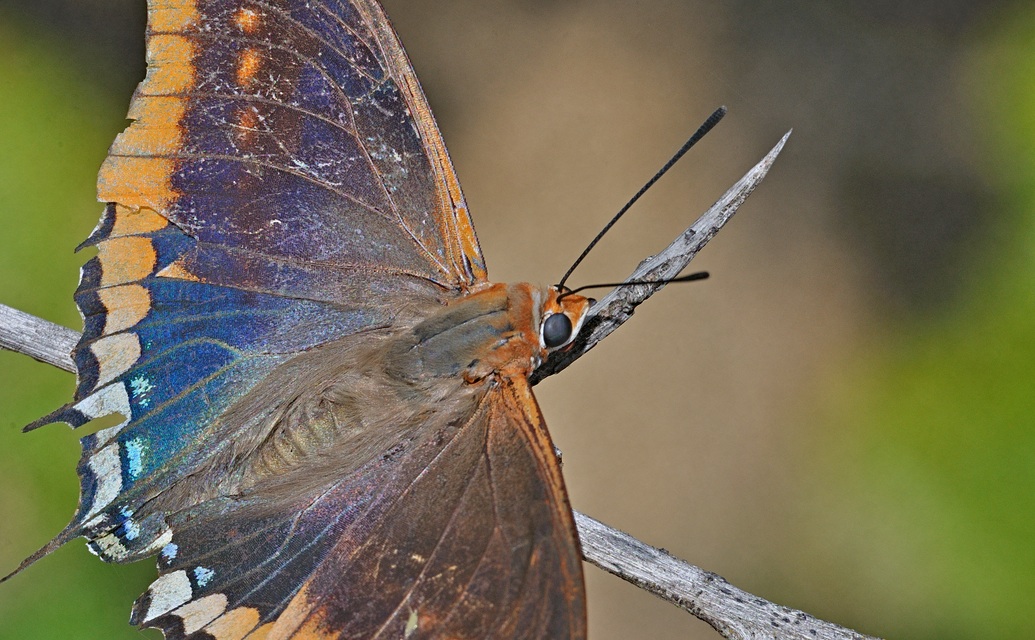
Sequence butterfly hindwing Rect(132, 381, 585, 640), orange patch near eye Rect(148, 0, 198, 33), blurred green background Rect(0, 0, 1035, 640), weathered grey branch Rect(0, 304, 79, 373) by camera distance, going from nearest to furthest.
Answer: butterfly hindwing Rect(132, 381, 585, 640), orange patch near eye Rect(148, 0, 198, 33), weathered grey branch Rect(0, 304, 79, 373), blurred green background Rect(0, 0, 1035, 640)

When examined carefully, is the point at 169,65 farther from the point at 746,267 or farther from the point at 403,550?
the point at 746,267

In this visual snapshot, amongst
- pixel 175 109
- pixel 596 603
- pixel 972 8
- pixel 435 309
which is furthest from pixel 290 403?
pixel 972 8

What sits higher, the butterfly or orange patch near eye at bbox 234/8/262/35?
orange patch near eye at bbox 234/8/262/35

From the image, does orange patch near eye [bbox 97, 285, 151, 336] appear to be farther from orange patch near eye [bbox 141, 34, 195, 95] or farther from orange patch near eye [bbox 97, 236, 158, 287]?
orange patch near eye [bbox 141, 34, 195, 95]

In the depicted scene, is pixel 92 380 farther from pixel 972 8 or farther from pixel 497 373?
pixel 972 8

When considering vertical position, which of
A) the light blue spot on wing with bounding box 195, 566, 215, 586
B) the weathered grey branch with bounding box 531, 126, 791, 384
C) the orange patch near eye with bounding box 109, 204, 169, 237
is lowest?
the light blue spot on wing with bounding box 195, 566, 215, 586

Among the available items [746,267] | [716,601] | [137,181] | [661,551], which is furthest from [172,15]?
[746,267]

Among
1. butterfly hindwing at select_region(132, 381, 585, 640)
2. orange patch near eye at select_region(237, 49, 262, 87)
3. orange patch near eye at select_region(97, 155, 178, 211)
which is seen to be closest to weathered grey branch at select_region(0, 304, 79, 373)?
orange patch near eye at select_region(97, 155, 178, 211)

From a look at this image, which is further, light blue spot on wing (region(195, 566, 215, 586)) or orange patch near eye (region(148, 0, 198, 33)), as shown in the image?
orange patch near eye (region(148, 0, 198, 33))
